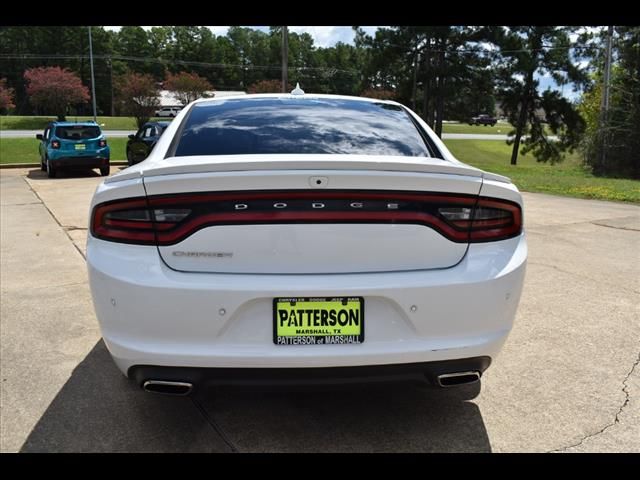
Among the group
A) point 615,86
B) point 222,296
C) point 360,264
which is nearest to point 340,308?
point 360,264

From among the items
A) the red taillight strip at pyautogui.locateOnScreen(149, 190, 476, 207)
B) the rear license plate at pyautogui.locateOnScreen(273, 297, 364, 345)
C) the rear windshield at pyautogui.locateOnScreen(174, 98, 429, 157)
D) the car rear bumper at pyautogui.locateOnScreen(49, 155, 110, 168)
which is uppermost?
the rear windshield at pyautogui.locateOnScreen(174, 98, 429, 157)

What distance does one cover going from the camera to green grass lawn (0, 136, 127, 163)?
21.9 metres

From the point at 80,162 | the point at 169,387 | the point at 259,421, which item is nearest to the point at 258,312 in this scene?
the point at 169,387

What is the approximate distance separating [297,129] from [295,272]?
117 cm

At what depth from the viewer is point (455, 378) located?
251 centimetres

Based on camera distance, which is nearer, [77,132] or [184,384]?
[184,384]

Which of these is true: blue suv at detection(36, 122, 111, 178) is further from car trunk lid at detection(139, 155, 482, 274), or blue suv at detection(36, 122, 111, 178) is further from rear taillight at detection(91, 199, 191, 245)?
car trunk lid at detection(139, 155, 482, 274)

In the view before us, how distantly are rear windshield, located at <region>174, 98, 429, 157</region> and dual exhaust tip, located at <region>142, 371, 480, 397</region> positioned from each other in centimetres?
119

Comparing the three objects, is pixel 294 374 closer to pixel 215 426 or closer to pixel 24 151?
pixel 215 426

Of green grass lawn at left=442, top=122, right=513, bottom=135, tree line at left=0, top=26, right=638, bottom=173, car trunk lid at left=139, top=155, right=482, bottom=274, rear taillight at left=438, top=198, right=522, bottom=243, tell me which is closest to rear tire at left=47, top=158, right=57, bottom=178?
car trunk lid at left=139, top=155, right=482, bottom=274

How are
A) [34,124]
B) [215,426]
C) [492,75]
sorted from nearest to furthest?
[215,426]
[492,75]
[34,124]

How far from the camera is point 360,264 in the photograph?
2.39 m

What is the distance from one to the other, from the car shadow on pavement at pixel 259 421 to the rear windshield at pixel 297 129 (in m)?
1.26
